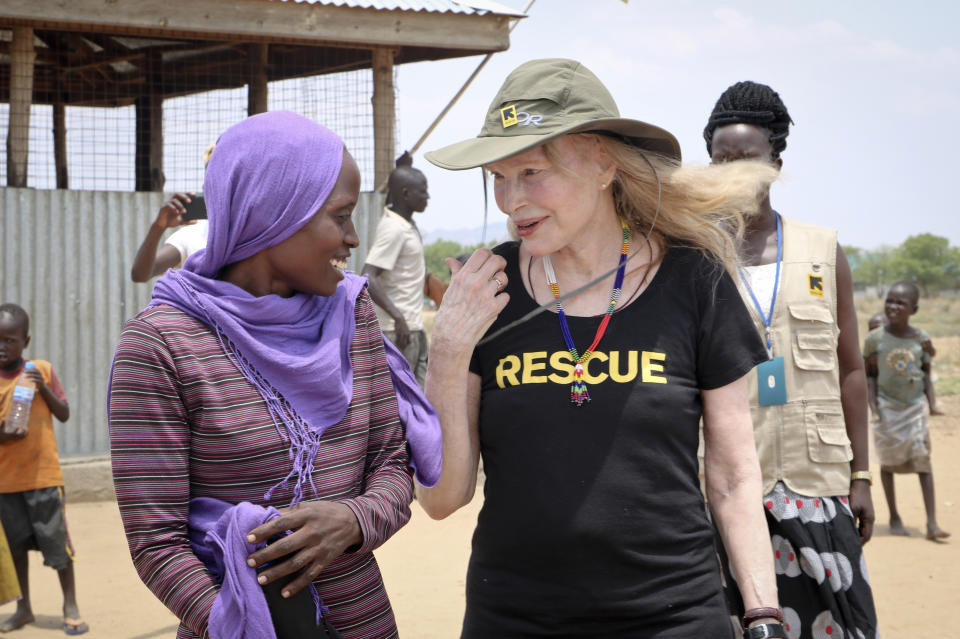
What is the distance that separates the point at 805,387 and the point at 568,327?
4.22 ft

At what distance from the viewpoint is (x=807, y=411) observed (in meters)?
3.01

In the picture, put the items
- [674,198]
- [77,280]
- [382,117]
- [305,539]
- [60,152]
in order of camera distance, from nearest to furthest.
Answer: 1. [305,539]
2. [674,198]
3. [77,280]
4. [382,117]
5. [60,152]

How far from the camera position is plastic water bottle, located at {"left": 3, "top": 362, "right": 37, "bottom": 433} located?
4.96 metres

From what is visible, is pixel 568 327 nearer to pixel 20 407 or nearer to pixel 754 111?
pixel 754 111

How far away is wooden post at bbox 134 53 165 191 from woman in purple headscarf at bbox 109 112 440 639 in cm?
805

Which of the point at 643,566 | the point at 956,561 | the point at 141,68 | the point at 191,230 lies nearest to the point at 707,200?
the point at 643,566

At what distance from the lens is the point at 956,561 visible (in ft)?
21.1

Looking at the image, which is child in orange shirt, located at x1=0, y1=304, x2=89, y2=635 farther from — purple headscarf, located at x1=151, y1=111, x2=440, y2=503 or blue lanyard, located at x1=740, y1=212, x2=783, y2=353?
blue lanyard, located at x1=740, y1=212, x2=783, y2=353

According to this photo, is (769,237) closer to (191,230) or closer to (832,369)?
(832,369)

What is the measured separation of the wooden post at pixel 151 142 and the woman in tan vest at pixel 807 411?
756 centimetres

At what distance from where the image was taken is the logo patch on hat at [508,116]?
6.86 feet

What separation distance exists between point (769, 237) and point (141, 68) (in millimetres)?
9149

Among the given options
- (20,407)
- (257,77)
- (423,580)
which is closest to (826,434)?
(423,580)

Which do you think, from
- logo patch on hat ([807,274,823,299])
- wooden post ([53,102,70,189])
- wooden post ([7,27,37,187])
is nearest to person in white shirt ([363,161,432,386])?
wooden post ([7,27,37,187])
